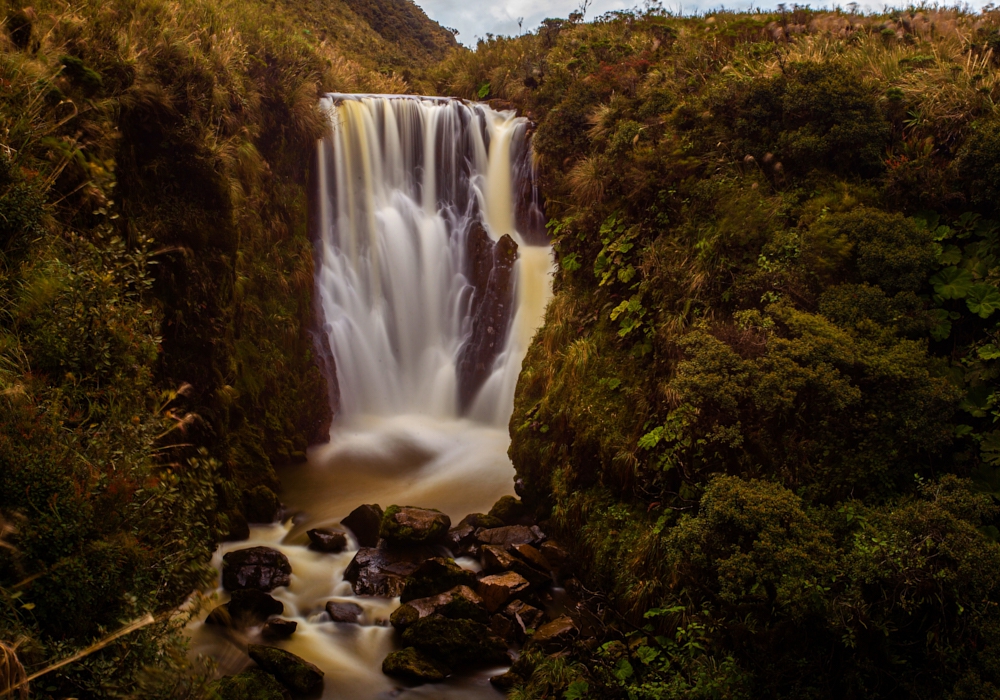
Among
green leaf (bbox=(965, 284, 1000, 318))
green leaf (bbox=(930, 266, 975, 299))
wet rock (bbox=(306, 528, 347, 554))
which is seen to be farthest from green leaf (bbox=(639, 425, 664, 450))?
wet rock (bbox=(306, 528, 347, 554))

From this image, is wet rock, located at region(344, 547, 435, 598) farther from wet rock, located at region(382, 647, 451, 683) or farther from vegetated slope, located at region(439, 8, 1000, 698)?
vegetated slope, located at region(439, 8, 1000, 698)

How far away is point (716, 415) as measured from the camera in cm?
627

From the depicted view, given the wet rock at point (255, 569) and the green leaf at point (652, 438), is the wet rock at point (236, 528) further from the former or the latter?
the green leaf at point (652, 438)

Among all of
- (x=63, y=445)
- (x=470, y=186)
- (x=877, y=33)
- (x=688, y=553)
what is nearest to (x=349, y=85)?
(x=470, y=186)

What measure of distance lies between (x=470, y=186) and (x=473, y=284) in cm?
259

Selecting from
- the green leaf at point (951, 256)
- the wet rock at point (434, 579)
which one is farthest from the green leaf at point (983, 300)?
the wet rock at point (434, 579)

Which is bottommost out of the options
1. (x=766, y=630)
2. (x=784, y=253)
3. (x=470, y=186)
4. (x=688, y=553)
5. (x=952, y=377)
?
(x=766, y=630)

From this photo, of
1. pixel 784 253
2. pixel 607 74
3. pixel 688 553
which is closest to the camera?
pixel 688 553

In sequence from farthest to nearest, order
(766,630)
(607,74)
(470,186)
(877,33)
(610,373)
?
1. (470,186)
2. (607,74)
3. (877,33)
4. (610,373)
5. (766,630)

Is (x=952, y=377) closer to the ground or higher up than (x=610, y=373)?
higher up

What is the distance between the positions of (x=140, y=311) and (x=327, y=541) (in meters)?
4.03

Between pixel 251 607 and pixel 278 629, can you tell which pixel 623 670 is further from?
pixel 251 607

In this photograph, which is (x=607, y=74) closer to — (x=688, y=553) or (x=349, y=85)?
(x=349, y=85)

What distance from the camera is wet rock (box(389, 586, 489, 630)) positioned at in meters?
7.55
